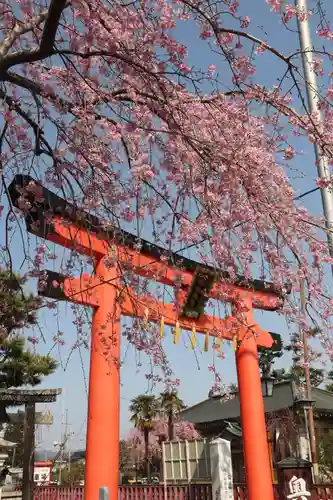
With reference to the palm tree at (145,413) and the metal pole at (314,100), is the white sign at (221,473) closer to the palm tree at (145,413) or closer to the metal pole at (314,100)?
the metal pole at (314,100)

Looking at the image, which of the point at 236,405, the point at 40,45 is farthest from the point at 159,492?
the point at 40,45

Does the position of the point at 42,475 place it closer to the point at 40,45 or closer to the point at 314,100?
the point at 314,100

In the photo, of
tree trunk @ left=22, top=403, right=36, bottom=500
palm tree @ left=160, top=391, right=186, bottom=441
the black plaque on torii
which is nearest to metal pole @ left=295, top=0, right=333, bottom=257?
the black plaque on torii

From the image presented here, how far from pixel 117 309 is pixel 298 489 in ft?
12.4

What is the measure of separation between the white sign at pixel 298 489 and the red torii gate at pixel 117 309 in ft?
4.77

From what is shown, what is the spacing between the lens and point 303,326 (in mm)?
5941

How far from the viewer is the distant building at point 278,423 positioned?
14953 millimetres

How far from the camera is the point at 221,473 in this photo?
810 cm

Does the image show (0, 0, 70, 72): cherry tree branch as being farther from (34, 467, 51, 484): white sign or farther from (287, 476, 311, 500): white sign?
(34, 467, 51, 484): white sign

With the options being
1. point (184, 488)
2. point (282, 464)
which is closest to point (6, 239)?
point (282, 464)

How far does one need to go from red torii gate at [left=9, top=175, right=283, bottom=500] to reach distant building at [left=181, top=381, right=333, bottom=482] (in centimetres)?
533

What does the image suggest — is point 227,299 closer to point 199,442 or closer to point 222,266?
point 222,266

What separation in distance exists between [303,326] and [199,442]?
683 cm

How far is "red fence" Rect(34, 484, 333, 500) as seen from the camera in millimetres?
9466
